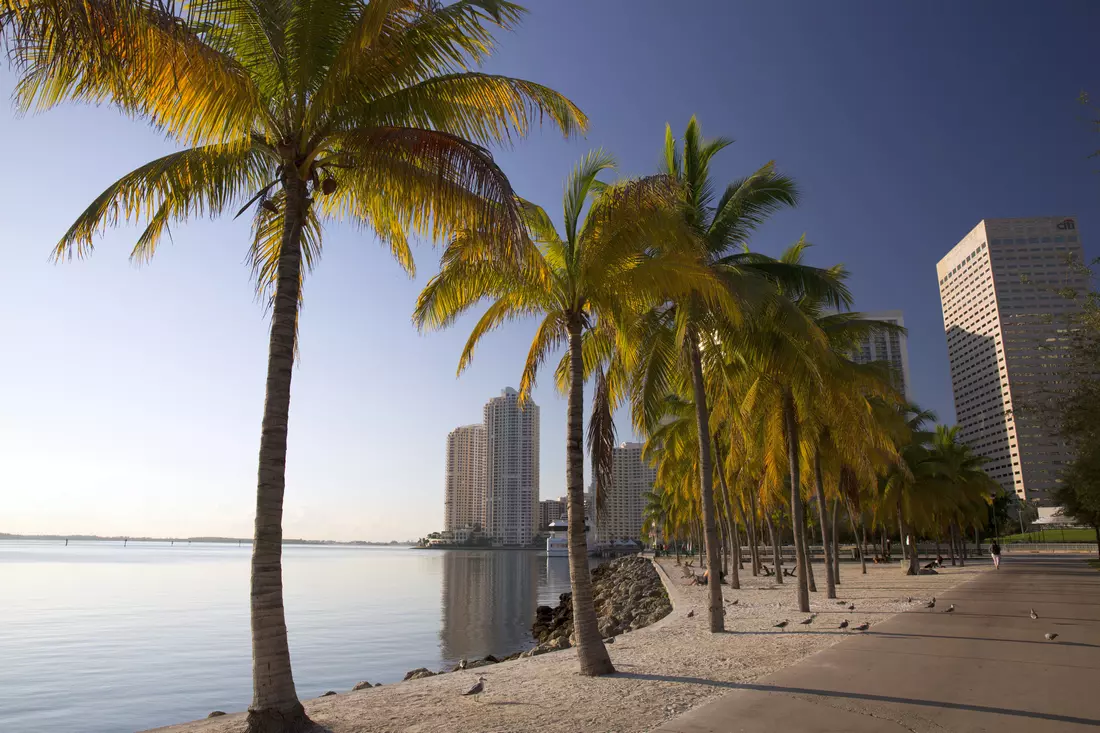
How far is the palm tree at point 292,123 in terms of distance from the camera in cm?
690

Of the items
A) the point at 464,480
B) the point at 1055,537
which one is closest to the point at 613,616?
the point at 1055,537

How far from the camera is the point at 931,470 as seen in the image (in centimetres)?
3509

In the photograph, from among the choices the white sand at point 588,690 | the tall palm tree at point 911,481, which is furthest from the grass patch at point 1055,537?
the white sand at point 588,690

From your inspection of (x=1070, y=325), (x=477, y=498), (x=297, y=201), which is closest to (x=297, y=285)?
(x=297, y=201)

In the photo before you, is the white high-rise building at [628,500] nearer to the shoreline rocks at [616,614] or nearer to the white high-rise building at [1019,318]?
the shoreline rocks at [616,614]

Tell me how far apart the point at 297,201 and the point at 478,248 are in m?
2.64

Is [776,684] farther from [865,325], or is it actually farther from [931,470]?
[931,470]

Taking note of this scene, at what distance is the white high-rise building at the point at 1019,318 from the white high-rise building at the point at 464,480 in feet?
490

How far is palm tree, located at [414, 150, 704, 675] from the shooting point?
952 cm

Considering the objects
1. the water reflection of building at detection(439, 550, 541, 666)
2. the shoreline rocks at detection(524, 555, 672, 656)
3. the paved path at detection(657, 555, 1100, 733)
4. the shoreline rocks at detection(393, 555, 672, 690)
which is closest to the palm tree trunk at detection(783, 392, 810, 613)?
the paved path at detection(657, 555, 1100, 733)

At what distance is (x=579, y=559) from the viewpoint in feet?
30.9

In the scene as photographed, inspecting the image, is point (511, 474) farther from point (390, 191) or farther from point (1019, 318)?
point (390, 191)

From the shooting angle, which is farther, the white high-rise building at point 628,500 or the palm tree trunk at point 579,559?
the white high-rise building at point 628,500

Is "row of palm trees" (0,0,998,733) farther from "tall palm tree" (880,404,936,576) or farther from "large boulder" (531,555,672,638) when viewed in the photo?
"tall palm tree" (880,404,936,576)
